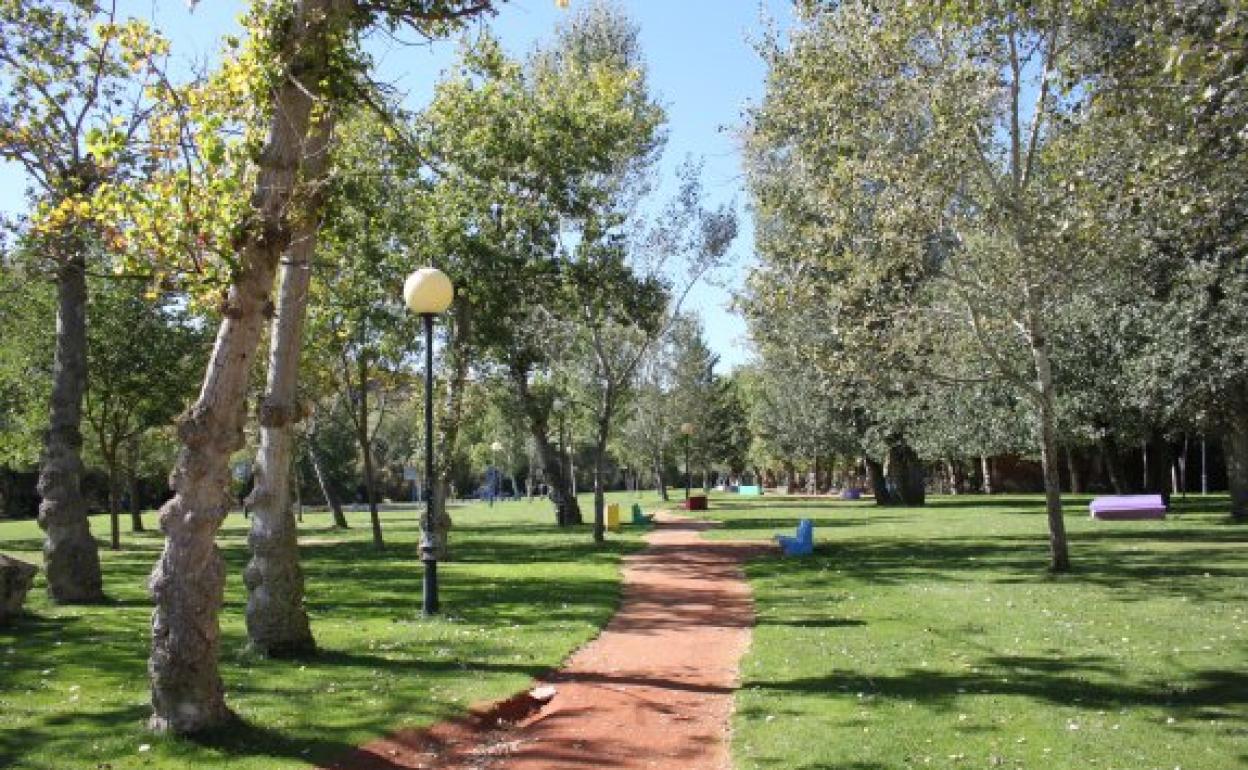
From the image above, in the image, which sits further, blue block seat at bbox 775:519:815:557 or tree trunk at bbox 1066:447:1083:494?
tree trunk at bbox 1066:447:1083:494

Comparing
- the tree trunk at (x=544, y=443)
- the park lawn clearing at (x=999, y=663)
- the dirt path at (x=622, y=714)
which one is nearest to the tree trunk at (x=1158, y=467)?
the tree trunk at (x=544, y=443)

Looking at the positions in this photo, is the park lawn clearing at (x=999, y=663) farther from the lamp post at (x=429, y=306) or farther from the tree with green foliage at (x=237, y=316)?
the lamp post at (x=429, y=306)

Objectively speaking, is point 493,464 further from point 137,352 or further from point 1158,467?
point 137,352

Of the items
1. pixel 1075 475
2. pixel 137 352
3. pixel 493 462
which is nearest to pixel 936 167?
pixel 137 352

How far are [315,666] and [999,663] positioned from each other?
641 cm

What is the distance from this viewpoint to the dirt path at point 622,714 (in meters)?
6.59

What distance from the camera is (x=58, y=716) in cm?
730

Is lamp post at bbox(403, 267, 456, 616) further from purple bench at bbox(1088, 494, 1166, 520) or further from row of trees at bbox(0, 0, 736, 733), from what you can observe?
purple bench at bbox(1088, 494, 1166, 520)

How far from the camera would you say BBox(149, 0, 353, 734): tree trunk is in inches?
262

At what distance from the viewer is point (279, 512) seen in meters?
9.48

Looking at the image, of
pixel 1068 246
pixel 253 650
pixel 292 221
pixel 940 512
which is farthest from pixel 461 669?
pixel 940 512

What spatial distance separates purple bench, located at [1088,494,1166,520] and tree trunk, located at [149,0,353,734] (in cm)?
2730

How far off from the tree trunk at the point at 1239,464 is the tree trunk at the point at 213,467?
23.0 metres

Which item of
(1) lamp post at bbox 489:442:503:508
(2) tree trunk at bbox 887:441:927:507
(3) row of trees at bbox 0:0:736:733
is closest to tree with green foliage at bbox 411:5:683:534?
(3) row of trees at bbox 0:0:736:733
